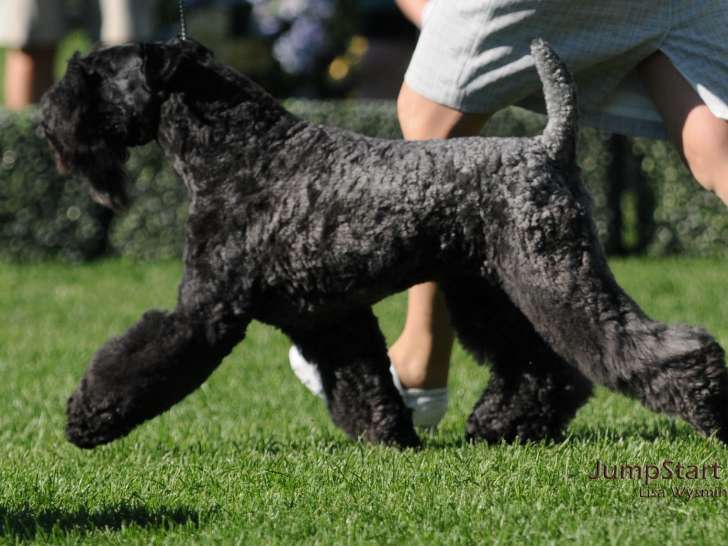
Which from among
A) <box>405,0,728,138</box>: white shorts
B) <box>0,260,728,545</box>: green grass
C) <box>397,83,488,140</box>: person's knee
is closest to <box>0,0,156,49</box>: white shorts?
<box>0,260,728,545</box>: green grass

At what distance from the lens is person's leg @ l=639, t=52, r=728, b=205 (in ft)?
13.1

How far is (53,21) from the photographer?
905 cm

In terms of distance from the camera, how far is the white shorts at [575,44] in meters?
4.02

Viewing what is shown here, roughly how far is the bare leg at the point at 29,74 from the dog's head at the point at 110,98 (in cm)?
530

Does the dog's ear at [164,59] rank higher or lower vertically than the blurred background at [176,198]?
higher

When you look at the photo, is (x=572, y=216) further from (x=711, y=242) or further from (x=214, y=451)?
(x=711, y=242)

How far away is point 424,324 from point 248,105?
106 cm

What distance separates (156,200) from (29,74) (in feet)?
A: 4.64

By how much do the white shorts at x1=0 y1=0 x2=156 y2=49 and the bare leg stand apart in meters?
0.12

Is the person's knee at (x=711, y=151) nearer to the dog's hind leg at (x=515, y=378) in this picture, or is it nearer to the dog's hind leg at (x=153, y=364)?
the dog's hind leg at (x=515, y=378)

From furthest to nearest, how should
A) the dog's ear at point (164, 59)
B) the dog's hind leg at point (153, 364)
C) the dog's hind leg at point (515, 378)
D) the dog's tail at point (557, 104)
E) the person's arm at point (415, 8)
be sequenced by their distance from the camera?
the person's arm at point (415, 8), the dog's hind leg at point (515, 378), the dog's ear at point (164, 59), the dog's hind leg at point (153, 364), the dog's tail at point (557, 104)

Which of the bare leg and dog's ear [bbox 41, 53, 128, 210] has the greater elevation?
dog's ear [bbox 41, 53, 128, 210]

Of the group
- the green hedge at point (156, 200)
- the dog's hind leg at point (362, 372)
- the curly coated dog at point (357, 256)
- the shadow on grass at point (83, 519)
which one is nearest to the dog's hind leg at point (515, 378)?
the curly coated dog at point (357, 256)

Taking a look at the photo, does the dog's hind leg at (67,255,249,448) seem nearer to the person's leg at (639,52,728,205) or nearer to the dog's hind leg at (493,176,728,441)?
the dog's hind leg at (493,176,728,441)
